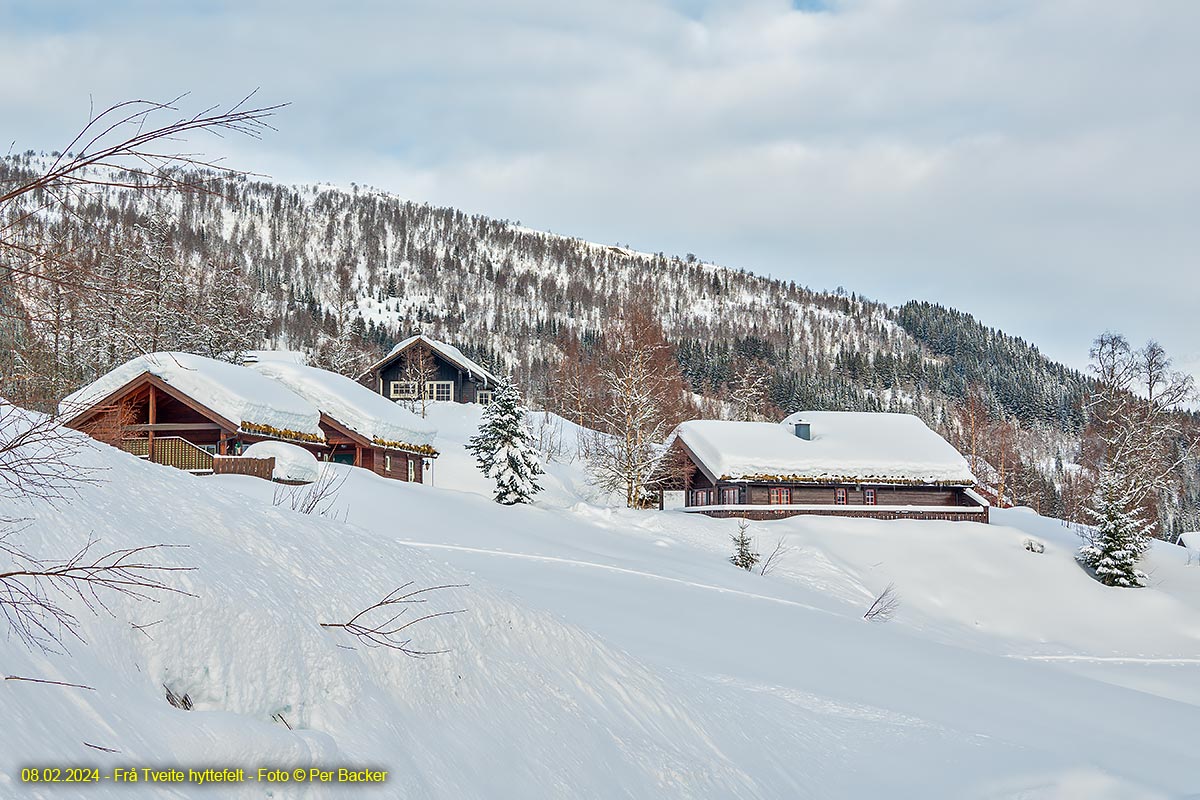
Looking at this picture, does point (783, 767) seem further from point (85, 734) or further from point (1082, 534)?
point (1082, 534)

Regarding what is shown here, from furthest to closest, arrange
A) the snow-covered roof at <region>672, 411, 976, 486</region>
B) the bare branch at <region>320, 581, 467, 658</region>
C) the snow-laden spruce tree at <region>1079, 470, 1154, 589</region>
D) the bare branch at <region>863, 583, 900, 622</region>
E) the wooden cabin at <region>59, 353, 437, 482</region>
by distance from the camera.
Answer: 1. the snow-covered roof at <region>672, 411, 976, 486</region>
2. the snow-laden spruce tree at <region>1079, 470, 1154, 589</region>
3. the wooden cabin at <region>59, 353, 437, 482</region>
4. the bare branch at <region>863, 583, 900, 622</region>
5. the bare branch at <region>320, 581, 467, 658</region>

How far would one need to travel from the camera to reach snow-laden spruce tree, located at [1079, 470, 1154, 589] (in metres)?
31.8

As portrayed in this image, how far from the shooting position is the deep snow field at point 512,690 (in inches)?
134

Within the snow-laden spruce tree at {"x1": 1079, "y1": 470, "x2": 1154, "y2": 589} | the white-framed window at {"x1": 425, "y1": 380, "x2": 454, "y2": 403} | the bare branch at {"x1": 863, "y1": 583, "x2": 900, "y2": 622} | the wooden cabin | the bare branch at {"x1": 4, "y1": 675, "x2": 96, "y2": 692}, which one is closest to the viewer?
the bare branch at {"x1": 4, "y1": 675, "x2": 96, "y2": 692}

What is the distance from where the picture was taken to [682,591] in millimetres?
15852

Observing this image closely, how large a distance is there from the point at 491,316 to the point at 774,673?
14598 cm

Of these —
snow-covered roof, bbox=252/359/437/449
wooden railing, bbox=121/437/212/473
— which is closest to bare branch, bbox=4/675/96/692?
wooden railing, bbox=121/437/212/473

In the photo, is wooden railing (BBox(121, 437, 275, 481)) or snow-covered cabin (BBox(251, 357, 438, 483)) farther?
snow-covered cabin (BBox(251, 357, 438, 483))

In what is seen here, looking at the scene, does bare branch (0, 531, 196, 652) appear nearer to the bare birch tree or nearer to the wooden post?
the wooden post

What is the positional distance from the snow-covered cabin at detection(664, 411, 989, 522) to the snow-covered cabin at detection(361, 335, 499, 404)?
26.7m

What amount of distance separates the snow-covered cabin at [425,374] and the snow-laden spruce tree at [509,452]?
2518 cm

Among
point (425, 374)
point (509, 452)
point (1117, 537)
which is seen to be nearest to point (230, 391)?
point (509, 452)

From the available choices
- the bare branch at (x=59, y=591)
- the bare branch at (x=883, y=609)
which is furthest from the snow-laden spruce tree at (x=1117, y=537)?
the bare branch at (x=59, y=591)

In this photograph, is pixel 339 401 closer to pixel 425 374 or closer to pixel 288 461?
pixel 288 461
